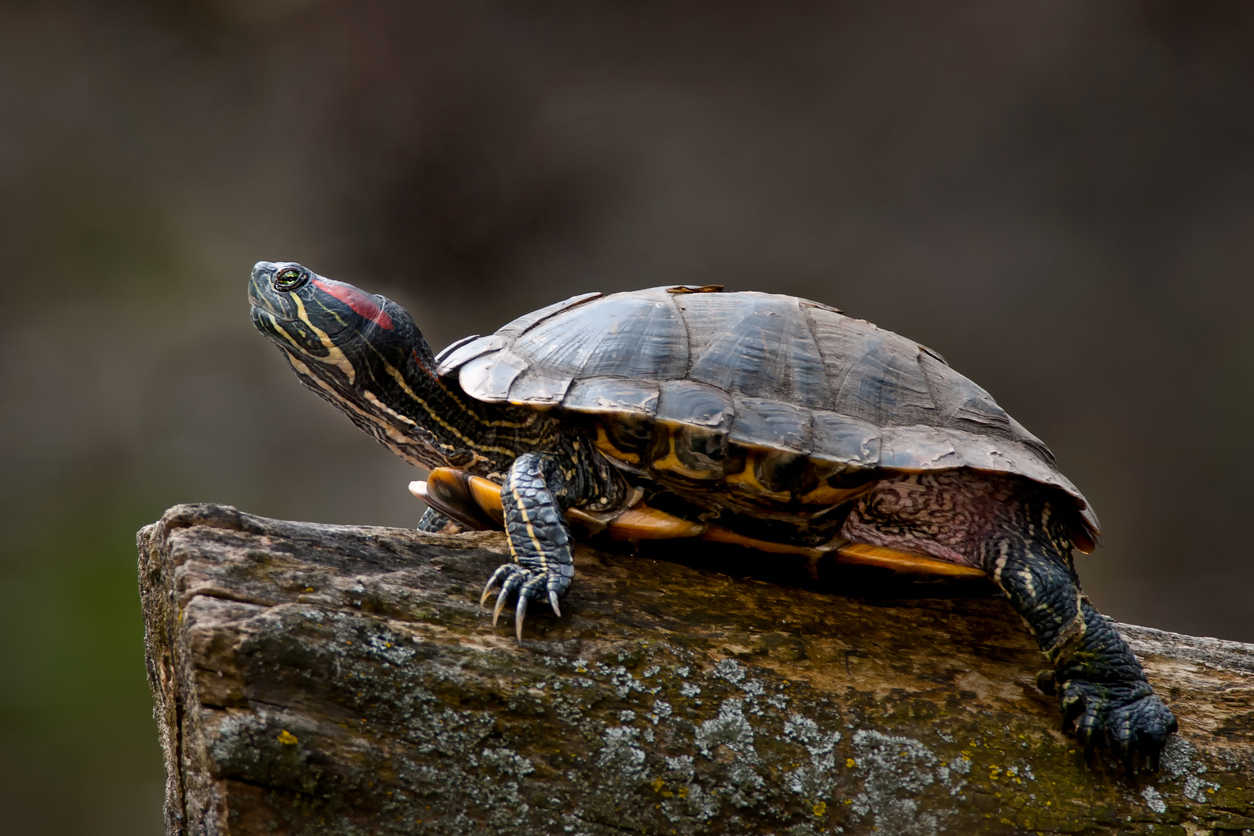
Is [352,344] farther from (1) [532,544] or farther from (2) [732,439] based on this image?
(2) [732,439]

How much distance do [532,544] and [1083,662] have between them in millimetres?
1735

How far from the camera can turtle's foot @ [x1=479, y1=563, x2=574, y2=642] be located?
215 centimetres

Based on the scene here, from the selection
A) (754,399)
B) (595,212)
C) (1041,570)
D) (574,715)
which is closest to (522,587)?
(574,715)

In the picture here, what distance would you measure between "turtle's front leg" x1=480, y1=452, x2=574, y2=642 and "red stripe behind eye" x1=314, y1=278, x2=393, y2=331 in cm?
95

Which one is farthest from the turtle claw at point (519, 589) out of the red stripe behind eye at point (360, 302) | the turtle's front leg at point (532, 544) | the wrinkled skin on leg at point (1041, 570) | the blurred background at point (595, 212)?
the blurred background at point (595, 212)

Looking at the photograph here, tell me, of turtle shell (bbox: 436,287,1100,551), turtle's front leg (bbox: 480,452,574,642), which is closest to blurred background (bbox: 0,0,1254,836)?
turtle shell (bbox: 436,287,1100,551)

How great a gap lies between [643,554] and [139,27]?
23.0 ft

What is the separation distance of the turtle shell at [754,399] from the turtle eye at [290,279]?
2.39ft

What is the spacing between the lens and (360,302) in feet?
10.1

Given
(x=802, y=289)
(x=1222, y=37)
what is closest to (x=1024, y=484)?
(x=802, y=289)

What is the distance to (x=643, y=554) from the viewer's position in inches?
107

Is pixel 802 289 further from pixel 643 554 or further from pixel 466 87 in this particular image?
pixel 643 554

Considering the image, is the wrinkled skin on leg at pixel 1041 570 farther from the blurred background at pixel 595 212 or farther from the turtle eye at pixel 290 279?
the blurred background at pixel 595 212

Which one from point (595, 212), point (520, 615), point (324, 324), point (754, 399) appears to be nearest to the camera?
point (520, 615)
